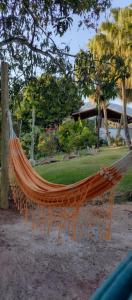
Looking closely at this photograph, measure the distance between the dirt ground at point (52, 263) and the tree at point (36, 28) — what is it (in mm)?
2063

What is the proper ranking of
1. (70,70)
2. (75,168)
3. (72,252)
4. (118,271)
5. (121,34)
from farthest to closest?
(121,34) < (75,168) < (70,70) < (72,252) < (118,271)

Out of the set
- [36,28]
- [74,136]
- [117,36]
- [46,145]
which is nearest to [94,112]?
[117,36]

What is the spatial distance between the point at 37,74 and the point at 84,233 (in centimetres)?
220

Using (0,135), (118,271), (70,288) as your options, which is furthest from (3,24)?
(118,271)

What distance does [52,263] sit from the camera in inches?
98.2

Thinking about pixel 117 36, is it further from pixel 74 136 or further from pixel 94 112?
pixel 94 112

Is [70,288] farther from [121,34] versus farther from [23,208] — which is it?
[121,34]

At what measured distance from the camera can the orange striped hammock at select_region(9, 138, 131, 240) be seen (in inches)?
78.0

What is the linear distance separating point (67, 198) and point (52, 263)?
613mm

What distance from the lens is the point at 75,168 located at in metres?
6.64

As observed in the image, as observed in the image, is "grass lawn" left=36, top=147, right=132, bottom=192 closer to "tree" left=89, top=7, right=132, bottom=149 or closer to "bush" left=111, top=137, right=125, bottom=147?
"tree" left=89, top=7, right=132, bottom=149

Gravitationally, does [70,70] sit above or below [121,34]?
below

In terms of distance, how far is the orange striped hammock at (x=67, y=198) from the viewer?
78.0 inches

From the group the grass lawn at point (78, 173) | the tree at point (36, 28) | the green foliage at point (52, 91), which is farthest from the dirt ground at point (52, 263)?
the grass lawn at point (78, 173)
